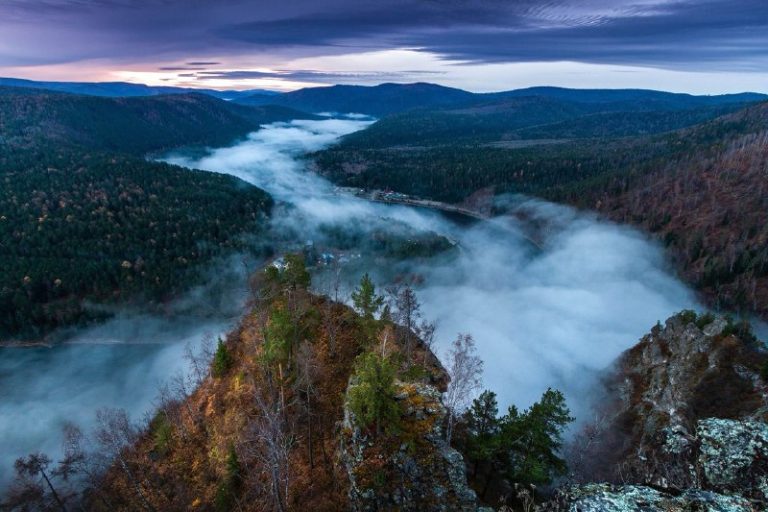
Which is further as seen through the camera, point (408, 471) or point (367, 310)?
point (367, 310)

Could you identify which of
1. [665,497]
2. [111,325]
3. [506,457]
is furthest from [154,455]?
[111,325]

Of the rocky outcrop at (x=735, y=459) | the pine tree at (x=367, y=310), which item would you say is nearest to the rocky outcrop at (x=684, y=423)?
the rocky outcrop at (x=735, y=459)

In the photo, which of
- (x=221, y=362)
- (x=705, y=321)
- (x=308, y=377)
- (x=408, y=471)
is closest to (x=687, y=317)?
(x=705, y=321)

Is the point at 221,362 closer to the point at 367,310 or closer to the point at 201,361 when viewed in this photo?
the point at 367,310

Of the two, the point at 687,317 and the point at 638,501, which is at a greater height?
the point at 638,501

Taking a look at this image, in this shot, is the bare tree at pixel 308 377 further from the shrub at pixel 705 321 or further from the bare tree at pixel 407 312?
the shrub at pixel 705 321

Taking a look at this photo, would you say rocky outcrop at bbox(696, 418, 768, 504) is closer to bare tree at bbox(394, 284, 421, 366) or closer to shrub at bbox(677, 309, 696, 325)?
bare tree at bbox(394, 284, 421, 366)

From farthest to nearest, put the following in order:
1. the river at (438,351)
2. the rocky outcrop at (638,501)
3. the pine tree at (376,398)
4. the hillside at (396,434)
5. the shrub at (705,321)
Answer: the river at (438,351)
the shrub at (705,321)
the pine tree at (376,398)
the hillside at (396,434)
the rocky outcrop at (638,501)

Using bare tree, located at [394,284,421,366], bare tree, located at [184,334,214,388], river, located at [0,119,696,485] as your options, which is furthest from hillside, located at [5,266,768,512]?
river, located at [0,119,696,485]
